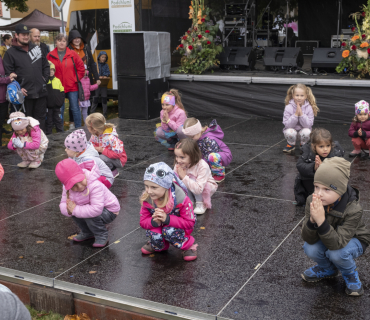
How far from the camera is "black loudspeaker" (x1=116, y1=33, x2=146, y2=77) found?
34.4 ft

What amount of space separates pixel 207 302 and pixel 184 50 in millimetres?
9099

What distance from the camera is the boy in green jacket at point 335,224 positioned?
9.82 feet

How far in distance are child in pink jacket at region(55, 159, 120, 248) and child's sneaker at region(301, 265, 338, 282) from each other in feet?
5.57

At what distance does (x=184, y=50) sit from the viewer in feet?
38.2

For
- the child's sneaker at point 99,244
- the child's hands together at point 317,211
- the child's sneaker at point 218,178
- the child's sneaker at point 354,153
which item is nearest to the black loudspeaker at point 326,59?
the child's sneaker at point 354,153

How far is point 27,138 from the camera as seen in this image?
264 inches

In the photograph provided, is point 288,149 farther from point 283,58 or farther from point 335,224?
point 283,58

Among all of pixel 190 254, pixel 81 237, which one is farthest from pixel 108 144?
pixel 190 254

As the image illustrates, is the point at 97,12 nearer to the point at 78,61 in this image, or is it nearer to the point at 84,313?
the point at 78,61

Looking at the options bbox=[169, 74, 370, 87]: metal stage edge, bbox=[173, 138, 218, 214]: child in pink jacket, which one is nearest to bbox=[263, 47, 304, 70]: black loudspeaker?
bbox=[169, 74, 370, 87]: metal stage edge

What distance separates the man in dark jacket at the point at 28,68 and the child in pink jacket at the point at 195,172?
4.44 meters

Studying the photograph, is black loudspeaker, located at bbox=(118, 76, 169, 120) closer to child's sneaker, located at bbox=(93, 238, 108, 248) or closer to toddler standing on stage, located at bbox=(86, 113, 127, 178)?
toddler standing on stage, located at bbox=(86, 113, 127, 178)

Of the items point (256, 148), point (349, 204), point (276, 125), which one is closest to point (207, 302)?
point (349, 204)

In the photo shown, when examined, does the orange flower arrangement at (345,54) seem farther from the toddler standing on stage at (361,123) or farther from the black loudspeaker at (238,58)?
the toddler standing on stage at (361,123)
